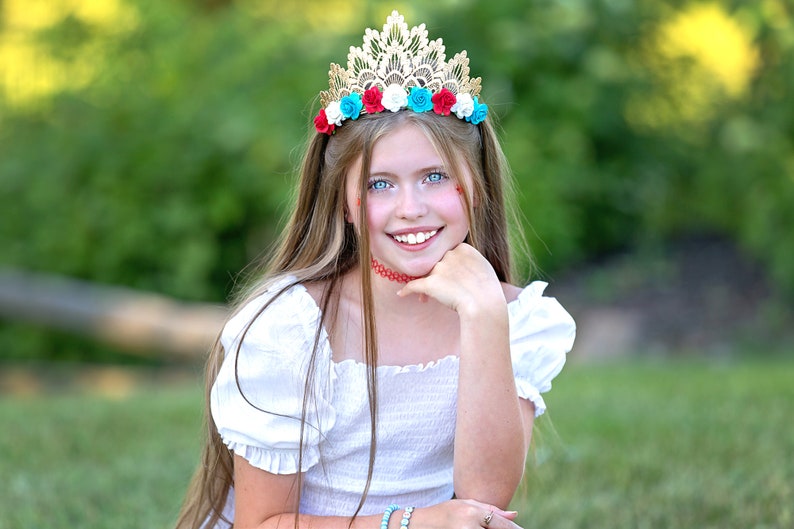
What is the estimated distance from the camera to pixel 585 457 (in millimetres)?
3877

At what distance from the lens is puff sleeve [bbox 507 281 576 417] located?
93.1 inches

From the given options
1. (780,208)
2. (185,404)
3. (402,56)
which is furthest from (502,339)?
(780,208)

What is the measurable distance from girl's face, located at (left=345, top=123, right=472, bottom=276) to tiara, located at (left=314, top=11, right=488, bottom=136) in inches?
3.2

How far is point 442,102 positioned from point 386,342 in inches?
21.7

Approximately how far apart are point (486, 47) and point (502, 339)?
253 inches

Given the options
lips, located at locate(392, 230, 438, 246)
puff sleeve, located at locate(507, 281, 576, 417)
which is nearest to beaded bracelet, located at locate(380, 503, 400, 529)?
puff sleeve, located at locate(507, 281, 576, 417)

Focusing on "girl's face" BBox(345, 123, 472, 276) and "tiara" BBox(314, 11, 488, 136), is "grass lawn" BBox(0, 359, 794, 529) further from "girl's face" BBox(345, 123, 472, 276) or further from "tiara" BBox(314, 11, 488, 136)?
"tiara" BBox(314, 11, 488, 136)

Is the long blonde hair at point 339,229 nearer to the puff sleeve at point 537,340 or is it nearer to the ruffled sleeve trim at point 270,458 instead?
the ruffled sleeve trim at point 270,458

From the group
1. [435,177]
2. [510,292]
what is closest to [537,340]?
[510,292]

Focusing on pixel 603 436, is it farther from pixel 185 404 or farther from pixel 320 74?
pixel 320 74

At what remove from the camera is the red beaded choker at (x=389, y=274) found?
91.4 inches

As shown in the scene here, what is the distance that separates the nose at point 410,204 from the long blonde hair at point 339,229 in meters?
0.08

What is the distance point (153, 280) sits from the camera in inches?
338

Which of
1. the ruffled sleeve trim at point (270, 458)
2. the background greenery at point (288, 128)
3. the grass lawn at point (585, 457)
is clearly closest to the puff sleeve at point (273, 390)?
the ruffled sleeve trim at point (270, 458)
